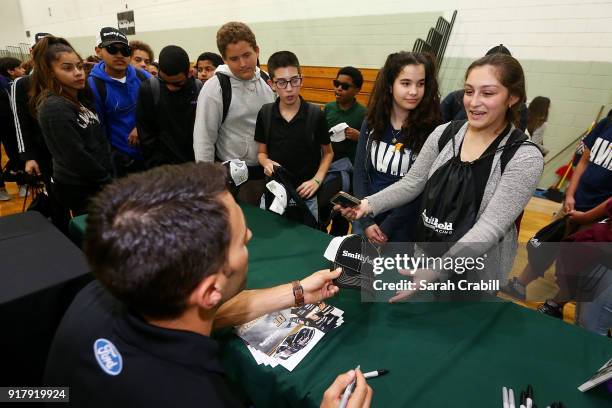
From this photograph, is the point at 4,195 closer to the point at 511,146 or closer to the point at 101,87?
the point at 101,87

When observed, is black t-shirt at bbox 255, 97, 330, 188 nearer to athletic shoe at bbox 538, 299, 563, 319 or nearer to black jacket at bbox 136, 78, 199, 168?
black jacket at bbox 136, 78, 199, 168

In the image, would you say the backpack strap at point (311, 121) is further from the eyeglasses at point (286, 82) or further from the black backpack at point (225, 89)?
the black backpack at point (225, 89)

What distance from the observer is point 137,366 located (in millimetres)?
633

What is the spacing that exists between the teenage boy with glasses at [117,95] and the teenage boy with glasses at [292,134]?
1.24 m

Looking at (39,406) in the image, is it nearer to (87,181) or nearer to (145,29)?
(87,181)

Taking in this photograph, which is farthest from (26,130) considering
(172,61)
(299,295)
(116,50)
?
(299,295)

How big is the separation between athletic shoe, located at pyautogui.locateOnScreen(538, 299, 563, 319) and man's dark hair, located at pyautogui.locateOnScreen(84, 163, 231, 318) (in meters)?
2.43

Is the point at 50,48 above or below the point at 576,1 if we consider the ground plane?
below

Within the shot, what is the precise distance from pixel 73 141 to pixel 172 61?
824mm

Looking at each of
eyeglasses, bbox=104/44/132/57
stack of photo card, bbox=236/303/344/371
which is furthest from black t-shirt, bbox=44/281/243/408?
eyeglasses, bbox=104/44/132/57

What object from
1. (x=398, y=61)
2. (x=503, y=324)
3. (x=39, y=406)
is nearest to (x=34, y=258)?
(x=39, y=406)

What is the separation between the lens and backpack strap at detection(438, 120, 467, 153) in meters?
1.38

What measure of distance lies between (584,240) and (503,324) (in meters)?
0.90

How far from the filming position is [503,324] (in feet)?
3.50
